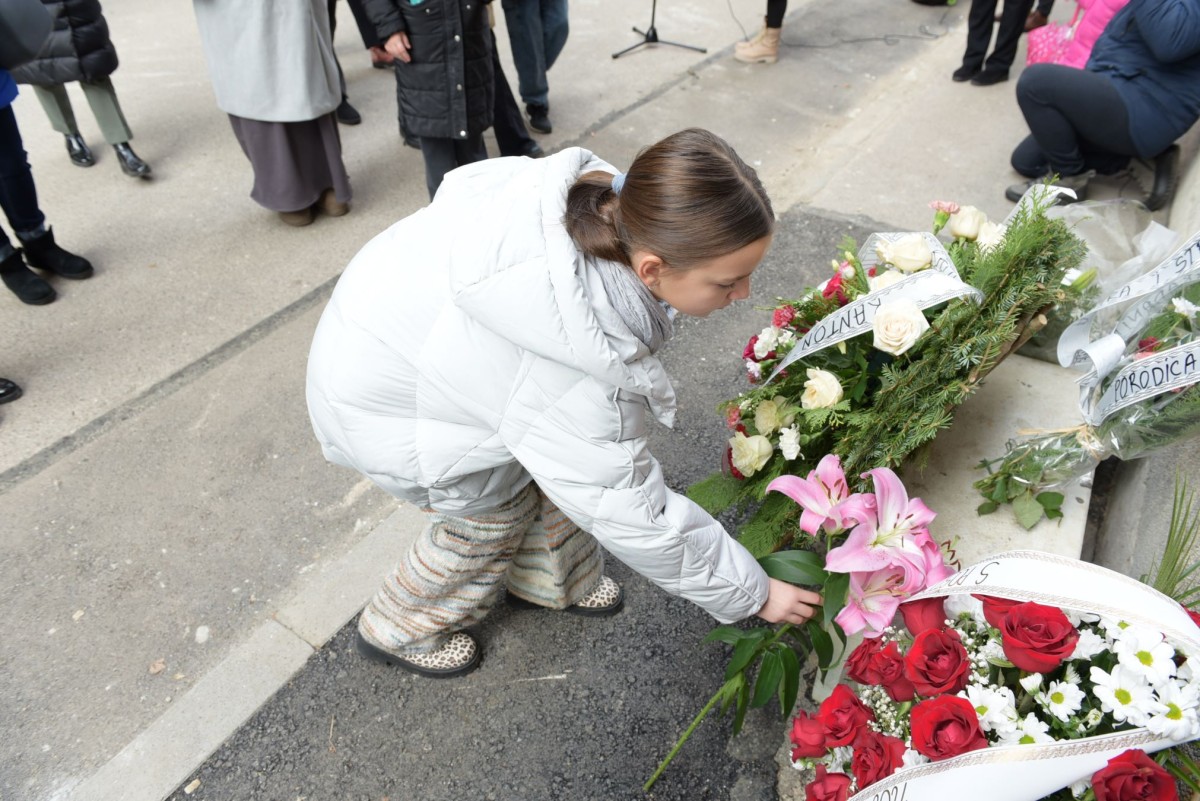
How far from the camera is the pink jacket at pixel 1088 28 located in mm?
4051

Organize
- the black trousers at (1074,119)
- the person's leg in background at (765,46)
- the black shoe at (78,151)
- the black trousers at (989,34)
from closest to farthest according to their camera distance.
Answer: the black trousers at (1074,119) < the black shoe at (78,151) < the black trousers at (989,34) < the person's leg in background at (765,46)

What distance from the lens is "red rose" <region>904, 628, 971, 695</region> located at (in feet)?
3.79

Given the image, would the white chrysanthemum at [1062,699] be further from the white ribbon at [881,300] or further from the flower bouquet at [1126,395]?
the white ribbon at [881,300]

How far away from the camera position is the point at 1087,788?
111 centimetres

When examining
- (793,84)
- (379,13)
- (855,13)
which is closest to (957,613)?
(379,13)

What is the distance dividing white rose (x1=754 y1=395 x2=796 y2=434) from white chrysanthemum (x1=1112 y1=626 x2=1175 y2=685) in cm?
87

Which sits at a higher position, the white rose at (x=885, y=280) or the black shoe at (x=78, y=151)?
the white rose at (x=885, y=280)

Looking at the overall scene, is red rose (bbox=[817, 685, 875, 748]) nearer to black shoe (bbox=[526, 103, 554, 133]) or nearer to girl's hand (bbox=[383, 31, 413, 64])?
girl's hand (bbox=[383, 31, 413, 64])

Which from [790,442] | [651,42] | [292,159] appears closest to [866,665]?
[790,442]

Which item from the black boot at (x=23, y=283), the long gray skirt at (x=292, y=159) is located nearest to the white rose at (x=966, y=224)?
the long gray skirt at (x=292, y=159)

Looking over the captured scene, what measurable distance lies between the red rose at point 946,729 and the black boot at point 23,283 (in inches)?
146

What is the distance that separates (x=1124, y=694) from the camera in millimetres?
1094

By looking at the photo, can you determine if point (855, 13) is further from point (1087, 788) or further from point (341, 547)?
point (1087, 788)

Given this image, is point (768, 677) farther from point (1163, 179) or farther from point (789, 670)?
point (1163, 179)
